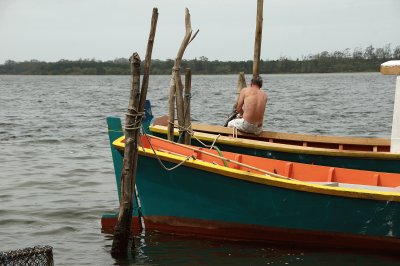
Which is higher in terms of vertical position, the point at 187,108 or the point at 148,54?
the point at 148,54

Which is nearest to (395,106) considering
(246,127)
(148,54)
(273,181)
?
(246,127)

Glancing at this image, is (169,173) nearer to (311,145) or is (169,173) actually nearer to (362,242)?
(362,242)

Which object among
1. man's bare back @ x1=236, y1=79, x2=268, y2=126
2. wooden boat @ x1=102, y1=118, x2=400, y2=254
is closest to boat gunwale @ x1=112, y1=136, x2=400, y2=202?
wooden boat @ x1=102, y1=118, x2=400, y2=254

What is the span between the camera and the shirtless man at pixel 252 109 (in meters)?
14.8

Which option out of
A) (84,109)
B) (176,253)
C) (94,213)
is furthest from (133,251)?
(84,109)

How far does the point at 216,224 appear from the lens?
11836 mm

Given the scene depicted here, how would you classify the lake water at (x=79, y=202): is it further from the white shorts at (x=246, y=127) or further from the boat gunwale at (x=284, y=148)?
the white shorts at (x=246, y=127)

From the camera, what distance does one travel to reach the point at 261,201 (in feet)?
37.2

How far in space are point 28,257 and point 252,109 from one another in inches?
282

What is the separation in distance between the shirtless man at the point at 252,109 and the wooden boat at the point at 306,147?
16 centimetres

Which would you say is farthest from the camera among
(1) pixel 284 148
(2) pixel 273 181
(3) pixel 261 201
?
(1) pixel 284 148

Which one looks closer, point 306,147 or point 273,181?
point 273,181

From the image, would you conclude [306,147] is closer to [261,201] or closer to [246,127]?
[246,127]

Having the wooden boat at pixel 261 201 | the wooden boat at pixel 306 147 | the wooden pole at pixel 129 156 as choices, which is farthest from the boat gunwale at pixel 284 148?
the wooden pole at pixel 129 156
